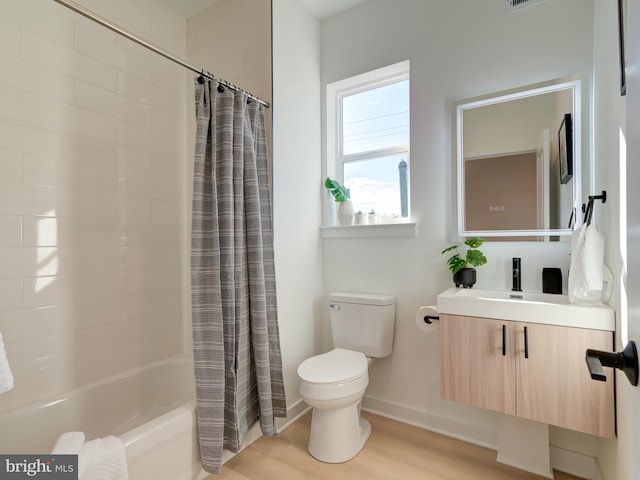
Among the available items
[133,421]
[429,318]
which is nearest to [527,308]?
[429,318]

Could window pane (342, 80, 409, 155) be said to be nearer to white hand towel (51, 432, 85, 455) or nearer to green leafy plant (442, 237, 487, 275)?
green leafy plant (442, 237, 487, 275)

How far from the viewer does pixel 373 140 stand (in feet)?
8.09

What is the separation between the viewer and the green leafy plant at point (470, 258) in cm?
184

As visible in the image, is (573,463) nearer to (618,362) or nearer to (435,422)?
Answer: (435,422)

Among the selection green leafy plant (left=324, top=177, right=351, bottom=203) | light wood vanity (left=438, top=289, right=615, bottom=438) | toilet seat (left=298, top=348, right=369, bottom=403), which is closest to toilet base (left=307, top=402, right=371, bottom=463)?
toilet seat (left=298, top=348, right=369, bottom=403)

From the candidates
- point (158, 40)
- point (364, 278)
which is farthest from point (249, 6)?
point (364, 278)

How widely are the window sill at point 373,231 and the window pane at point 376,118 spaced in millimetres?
607

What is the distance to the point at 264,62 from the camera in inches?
82.4

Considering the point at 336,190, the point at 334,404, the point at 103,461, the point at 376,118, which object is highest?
the point at 376,118

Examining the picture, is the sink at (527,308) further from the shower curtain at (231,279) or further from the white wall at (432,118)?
the shower curtain at (231,279)

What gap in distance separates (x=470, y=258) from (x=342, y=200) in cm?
97

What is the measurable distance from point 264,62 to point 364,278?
5.02 ft

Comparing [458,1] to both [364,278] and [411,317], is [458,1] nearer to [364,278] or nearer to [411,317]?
[364,278]

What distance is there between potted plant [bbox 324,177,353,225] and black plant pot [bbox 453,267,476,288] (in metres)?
0.81
